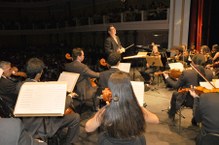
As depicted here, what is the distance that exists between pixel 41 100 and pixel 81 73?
1.93 metres

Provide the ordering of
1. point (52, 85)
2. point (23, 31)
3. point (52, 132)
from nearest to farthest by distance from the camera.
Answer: point (52, 85) < point (52, 132) < point (23, 31)

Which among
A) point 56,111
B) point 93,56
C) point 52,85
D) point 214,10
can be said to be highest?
point 214,10

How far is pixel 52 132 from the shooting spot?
329 cm

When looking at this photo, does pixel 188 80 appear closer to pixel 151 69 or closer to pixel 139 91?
pixel 139 91

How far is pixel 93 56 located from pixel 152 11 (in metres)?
4.02

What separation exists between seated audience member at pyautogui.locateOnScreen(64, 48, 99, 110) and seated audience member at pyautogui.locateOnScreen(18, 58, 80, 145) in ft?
3.76

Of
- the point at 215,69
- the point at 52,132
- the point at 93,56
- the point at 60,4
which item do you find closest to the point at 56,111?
the point at 52,132

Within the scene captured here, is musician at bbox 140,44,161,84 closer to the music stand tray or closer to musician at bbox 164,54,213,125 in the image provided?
the music stand tray

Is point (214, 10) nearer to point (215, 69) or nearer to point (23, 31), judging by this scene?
point (215, 69)

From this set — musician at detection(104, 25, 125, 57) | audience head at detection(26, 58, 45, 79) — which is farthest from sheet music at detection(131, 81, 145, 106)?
musician at detection(104, 25, 125, 57)

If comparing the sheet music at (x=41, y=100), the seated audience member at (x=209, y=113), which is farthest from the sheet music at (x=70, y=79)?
the seated audience member at (x=209, y=113)

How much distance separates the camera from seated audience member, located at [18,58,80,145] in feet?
10.5

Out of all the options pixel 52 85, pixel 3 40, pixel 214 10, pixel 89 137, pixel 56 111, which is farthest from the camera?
pixel 3 40

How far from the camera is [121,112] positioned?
214 cm
